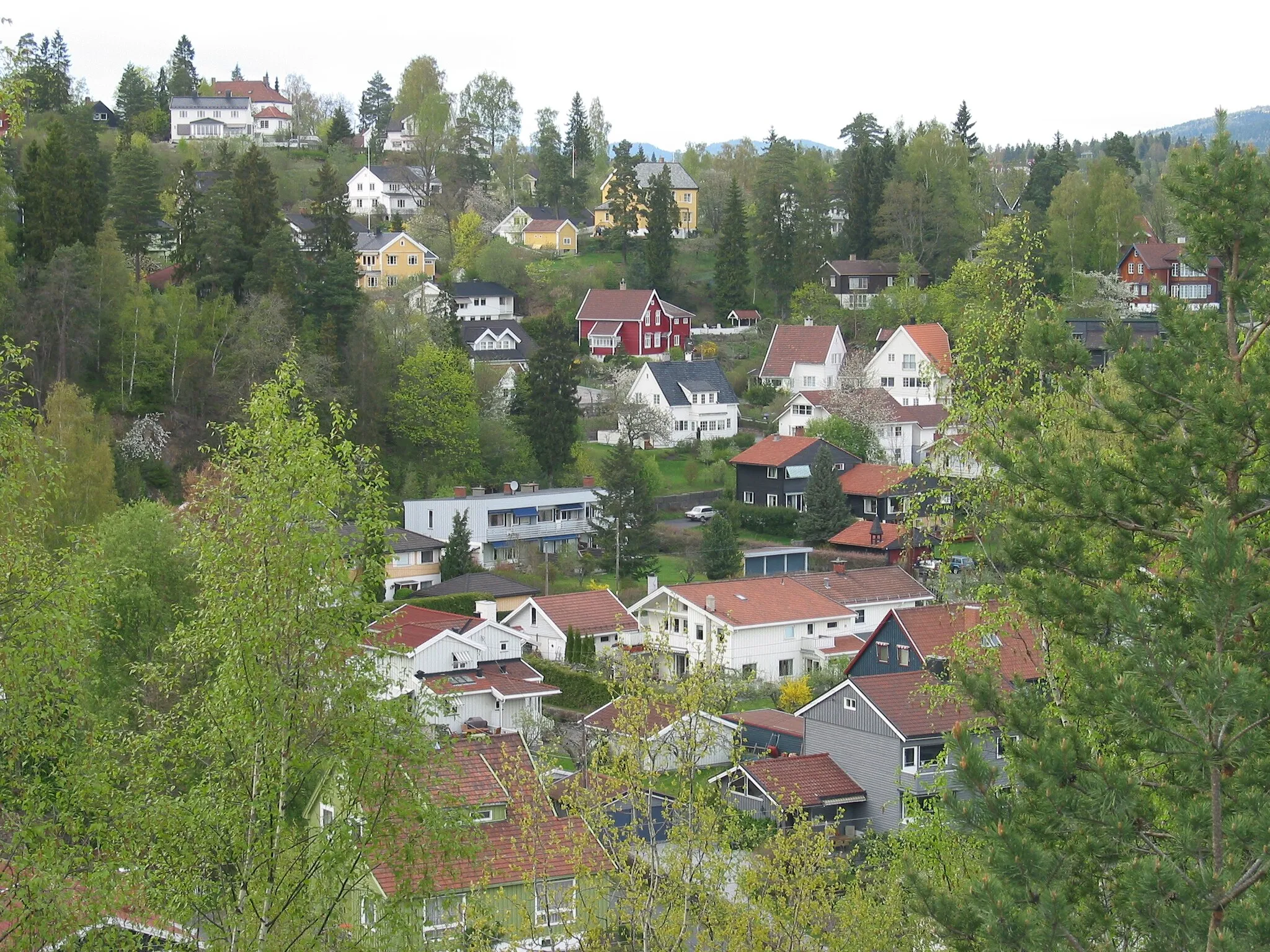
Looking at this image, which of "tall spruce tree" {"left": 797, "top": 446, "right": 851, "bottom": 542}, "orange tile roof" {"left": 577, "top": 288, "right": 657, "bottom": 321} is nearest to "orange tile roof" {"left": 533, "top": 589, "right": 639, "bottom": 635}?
"tall spruce tree" {"left": 797, "top": 446, "right": 851, "bottom": 542}

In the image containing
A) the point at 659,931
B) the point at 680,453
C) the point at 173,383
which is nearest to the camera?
the point at 659,931

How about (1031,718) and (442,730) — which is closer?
(1031,718)

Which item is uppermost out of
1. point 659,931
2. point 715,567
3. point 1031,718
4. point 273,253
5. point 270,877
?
point 273,253

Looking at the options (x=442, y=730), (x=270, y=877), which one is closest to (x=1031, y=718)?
(x=442, y=730)

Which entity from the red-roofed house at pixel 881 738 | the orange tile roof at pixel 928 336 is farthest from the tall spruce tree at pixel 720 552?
the orange tile roof at pixel 928 336

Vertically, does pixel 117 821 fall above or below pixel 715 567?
above

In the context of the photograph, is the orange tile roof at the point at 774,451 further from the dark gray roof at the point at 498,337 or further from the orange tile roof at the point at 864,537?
the dark gray roof at the point at 498,337

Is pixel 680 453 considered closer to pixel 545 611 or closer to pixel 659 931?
pixel 545 611
